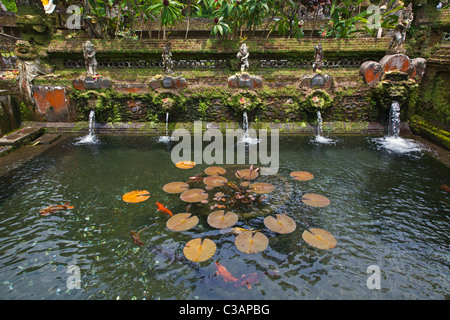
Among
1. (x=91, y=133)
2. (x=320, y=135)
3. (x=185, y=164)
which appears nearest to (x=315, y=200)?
(x=185, y=164)

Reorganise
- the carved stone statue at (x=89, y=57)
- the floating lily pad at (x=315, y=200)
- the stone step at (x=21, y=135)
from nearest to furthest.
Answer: the floating lily pad at (x=315, y=200) < the stone step at (x=21, y=135) < the carved stone statue at (x=89, y=57)

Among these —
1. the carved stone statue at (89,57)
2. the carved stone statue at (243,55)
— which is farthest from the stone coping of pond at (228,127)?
the carved stone statue at (243,55)

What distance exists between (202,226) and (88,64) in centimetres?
828

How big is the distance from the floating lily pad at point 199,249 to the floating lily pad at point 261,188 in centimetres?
175

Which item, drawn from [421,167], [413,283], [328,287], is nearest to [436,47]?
[421,167]

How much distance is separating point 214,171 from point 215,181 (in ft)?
1.94

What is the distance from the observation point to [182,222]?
4.29 meters

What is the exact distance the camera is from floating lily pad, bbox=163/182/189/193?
533 centimetres

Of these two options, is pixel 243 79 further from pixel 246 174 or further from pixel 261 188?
pixel 261 188

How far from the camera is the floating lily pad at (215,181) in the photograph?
5.46 m

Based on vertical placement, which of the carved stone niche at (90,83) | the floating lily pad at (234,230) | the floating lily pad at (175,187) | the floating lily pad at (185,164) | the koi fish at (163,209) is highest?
the carved stone niche at (90,83)

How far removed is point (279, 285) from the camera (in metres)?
3.16

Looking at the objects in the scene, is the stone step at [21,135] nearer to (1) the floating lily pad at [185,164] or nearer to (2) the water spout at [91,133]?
(2) the water spout at [91,133]
